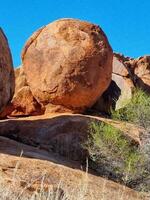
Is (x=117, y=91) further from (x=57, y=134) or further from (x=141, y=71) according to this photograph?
(x=57, y=134)

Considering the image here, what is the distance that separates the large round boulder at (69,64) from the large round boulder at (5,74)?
4.51 meters

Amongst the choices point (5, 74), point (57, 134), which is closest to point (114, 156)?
point (57, 134)

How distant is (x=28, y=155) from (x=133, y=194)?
279cm

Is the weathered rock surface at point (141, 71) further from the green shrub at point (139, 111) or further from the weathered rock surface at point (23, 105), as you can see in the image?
the green shrub at point (139, 111)

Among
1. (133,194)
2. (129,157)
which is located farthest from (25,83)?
(133,194)

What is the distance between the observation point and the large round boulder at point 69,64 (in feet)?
67.1

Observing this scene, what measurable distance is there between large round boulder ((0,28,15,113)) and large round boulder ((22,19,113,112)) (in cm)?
451

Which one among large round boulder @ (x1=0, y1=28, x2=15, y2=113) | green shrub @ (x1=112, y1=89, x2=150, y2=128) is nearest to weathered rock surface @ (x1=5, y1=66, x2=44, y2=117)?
green shrub @ (x1=112, y1=89, x2=150, y2=128)

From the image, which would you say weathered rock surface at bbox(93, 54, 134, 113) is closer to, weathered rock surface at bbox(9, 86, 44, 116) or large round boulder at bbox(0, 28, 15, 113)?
weathered rock surface at bbox(9, 86, 44, 116)

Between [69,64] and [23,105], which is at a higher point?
[69,64]

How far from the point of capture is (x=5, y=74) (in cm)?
1548

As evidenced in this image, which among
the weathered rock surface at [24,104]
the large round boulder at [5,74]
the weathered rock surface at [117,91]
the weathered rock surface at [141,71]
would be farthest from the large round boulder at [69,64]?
the weathered rock surface at [141,71]

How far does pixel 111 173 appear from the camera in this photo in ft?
50.6

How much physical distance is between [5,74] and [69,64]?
527cm
